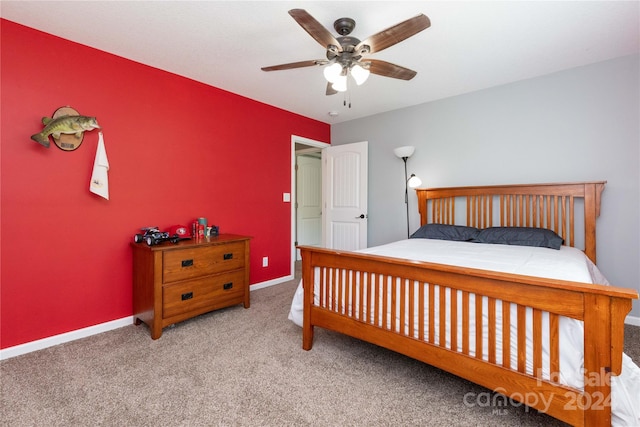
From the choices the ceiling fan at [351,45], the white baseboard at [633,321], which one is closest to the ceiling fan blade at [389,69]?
the ceiling fan at [351,45]

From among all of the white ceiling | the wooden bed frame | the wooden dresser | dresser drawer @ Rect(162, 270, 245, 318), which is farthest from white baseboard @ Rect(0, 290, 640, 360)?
the white ceiling

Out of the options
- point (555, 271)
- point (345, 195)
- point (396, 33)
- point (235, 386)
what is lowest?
point (235, 386)

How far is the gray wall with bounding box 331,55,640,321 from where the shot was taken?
8.50 feet

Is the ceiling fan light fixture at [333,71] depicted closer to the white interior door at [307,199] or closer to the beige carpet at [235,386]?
the beige carpet at [235,386]

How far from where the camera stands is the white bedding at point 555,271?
114 cm

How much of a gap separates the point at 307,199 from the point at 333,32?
3.89 meters

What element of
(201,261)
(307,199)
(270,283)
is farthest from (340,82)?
(307,199)

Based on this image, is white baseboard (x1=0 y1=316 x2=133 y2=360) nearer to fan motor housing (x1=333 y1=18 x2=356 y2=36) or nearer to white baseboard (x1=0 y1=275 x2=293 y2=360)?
white baseboard (x1=0 y1=275 x2=293 y2=360)

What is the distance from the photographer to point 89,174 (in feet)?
7.91

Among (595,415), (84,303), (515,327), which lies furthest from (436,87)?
(84,303)

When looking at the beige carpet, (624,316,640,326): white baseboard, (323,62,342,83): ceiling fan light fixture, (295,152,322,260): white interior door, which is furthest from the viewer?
(295,152,322,260): white interior door

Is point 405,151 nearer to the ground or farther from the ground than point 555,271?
farther from the ground

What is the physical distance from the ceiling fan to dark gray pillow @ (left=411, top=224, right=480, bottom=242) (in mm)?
1717

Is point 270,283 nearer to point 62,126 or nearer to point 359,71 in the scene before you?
point 62,126
